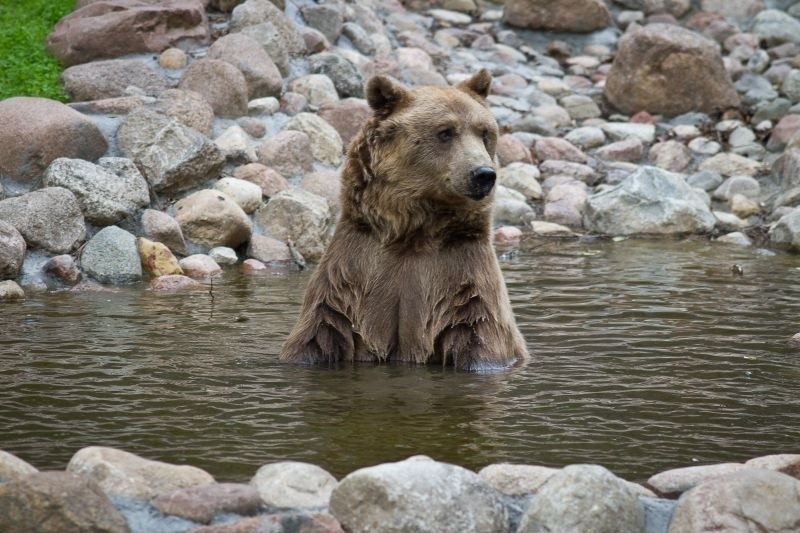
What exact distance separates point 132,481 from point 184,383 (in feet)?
6.42

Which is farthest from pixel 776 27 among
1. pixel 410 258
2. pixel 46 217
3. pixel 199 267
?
pixel 410 258

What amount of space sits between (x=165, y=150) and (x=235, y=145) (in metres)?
0.99

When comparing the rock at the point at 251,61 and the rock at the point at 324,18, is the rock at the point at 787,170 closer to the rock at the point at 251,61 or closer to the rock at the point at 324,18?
the rock at the point at 324,18

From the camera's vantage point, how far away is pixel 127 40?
11.5m

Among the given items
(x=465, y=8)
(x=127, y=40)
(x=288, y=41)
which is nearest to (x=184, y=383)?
(x=127, y=40)

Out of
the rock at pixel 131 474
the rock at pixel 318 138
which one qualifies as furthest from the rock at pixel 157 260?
the rock at pixel 131 474

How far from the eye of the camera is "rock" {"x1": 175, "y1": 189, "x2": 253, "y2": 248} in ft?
31.1

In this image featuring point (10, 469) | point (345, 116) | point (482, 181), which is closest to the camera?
point (10, 469)

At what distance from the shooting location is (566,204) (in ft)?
40.1

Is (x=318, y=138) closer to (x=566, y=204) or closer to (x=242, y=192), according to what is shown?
(x=242, y=192)

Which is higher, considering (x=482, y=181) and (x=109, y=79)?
(x=109, y=79)

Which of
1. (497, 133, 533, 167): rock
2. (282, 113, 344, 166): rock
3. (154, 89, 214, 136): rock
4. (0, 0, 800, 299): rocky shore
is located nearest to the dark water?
(0, 0, 800, 299): rocky shore

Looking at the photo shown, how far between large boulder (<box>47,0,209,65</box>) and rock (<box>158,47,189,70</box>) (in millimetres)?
206

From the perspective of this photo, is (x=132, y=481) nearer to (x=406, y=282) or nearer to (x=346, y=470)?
(x=346, y=470)
